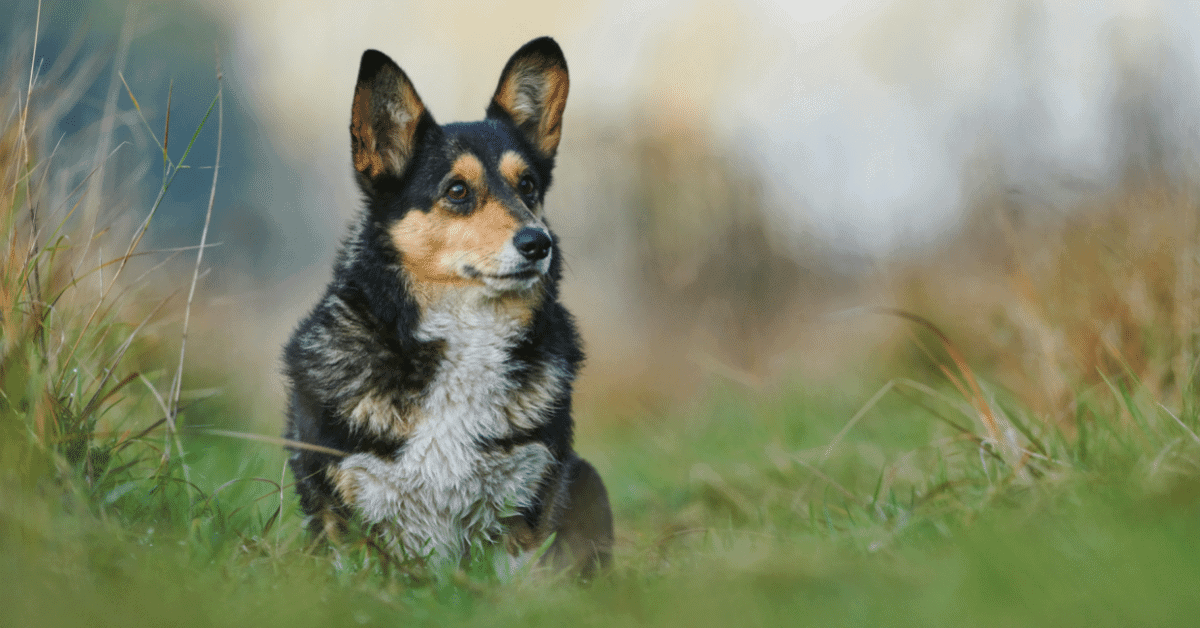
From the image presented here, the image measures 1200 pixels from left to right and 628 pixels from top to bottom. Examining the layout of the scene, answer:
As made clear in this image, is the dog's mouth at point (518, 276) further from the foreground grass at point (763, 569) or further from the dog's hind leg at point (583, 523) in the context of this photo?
the foreground grass at point (763, 569)

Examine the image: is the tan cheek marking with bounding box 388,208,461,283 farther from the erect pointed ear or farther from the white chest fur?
the erect pointed ear

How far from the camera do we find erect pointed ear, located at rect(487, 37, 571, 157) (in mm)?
3432

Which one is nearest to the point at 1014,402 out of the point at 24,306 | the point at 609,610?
the point at 609,610

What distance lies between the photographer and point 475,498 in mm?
2863

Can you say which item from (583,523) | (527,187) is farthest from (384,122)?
(583,523)

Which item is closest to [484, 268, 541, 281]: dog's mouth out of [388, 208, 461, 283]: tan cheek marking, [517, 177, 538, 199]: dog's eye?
[388, 208, 461, 283]: tan cheek marking

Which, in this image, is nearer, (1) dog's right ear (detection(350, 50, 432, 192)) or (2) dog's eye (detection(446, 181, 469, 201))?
(1) dog's right ear (detection(350, 50, 432, 192))

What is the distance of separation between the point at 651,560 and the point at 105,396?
184 cm

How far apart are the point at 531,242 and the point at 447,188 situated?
1.47 ft

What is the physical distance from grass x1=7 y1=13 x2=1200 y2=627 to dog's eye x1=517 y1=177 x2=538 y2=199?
45.9 inches

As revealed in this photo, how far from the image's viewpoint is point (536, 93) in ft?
11.7

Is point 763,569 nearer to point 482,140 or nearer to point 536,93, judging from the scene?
point 482,140

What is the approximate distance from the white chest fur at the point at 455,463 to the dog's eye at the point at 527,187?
609mm

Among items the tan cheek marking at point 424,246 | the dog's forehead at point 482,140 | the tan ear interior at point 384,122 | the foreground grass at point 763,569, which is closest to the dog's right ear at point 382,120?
the tan ear interior at point 384,122
